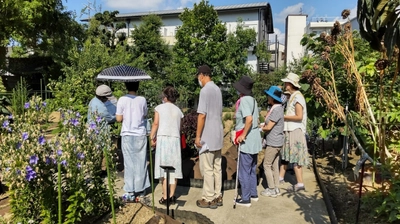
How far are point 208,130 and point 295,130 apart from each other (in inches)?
59.8

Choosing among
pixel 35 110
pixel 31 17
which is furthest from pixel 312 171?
pixel 31 17

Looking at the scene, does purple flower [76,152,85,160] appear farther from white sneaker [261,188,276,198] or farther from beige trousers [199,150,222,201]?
white sneaker [261,188,276,198]

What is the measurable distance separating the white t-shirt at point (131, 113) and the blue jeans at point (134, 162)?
93 mm

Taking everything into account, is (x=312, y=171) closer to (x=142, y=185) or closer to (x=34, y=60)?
(x=142, y=185)

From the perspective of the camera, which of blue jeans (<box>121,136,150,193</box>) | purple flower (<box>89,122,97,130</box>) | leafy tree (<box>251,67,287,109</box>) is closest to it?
purple flower (<box>89,122,97,130</box>)

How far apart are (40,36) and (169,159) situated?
1500 cm

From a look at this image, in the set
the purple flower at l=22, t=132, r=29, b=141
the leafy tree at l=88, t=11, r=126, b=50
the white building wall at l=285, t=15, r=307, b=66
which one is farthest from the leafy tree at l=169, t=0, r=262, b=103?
the white building wall at l=285, t=15, r=307, b=66

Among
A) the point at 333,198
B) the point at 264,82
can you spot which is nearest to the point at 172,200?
the point at 333,198

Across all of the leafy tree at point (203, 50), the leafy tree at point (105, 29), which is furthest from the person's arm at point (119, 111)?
the leafy tree at point (105, 29)

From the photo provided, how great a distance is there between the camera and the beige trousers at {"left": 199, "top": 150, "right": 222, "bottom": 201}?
12.5 feet

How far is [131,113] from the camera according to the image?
390 cm

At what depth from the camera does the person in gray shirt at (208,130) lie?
369 cm

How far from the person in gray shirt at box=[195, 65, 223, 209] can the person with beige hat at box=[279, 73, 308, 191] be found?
4.18 ft

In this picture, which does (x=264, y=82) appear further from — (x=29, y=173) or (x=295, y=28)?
(x=295, y=28)
